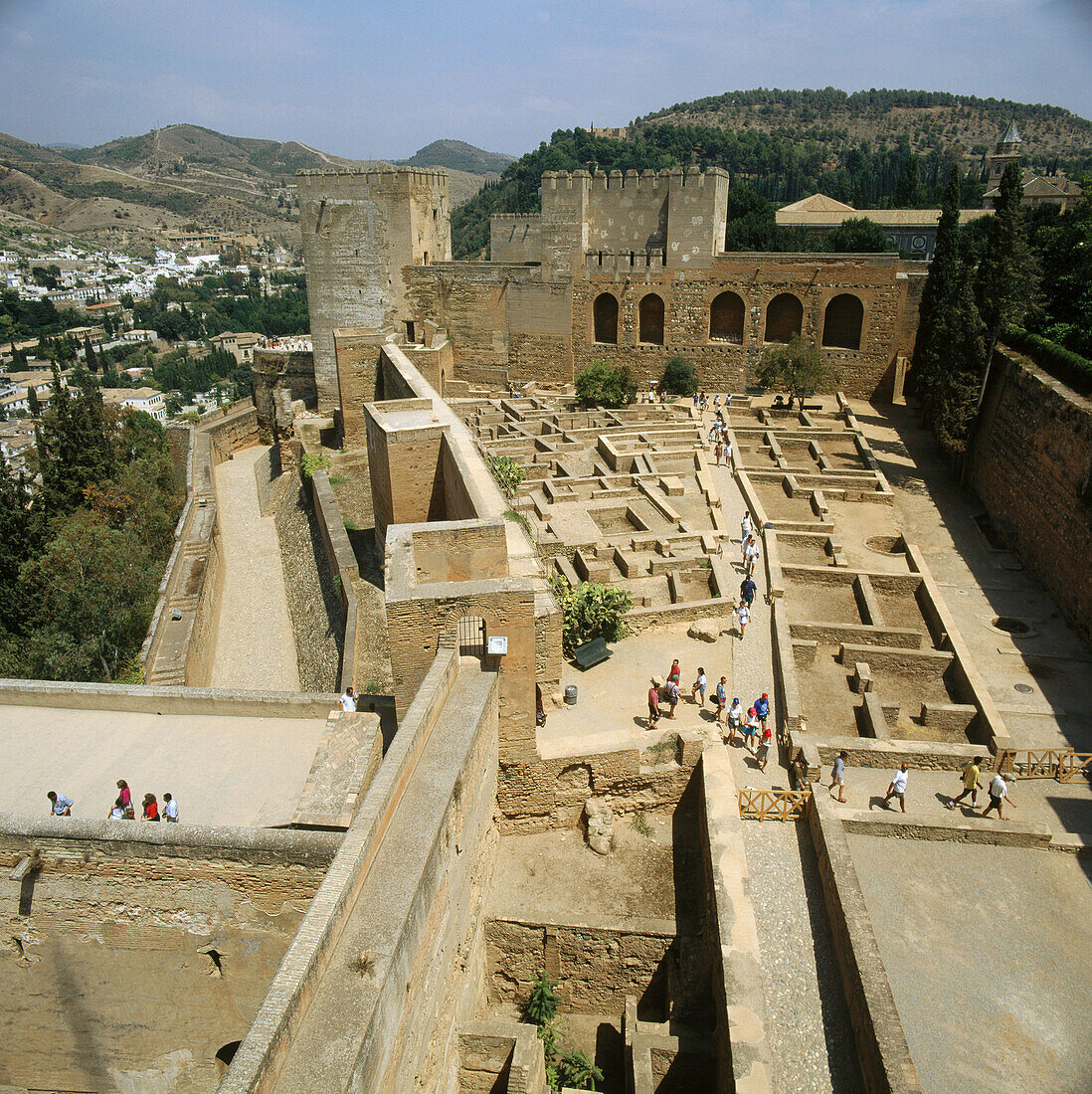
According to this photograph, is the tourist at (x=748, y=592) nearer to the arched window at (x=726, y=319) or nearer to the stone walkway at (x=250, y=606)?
the stone walkway at (x=250, y=606)

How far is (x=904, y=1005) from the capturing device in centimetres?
706

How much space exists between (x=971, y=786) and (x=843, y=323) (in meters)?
23.0

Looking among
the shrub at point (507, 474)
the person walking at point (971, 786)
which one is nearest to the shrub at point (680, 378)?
the shrub at point (507, 474)

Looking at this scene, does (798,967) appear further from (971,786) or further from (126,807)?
(126,807)

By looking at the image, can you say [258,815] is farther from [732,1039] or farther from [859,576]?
[859,576]

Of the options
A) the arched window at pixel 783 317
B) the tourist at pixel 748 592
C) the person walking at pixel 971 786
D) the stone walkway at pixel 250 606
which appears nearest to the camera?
the person walking at pixel 971 786

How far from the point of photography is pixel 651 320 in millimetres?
30219

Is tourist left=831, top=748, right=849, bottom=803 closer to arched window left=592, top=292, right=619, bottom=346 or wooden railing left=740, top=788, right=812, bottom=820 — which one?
wooden railing left=740, top=788, right=812, bottom=820

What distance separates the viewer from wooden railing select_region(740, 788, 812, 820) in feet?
30.3

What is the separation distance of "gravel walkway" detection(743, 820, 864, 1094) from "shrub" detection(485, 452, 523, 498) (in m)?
9.41

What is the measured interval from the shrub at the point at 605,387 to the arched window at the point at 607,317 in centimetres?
285

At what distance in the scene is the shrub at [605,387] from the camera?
26250 millimetres

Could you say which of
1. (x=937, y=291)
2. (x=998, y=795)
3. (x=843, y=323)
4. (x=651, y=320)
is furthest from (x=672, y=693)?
(x=843, y=323)

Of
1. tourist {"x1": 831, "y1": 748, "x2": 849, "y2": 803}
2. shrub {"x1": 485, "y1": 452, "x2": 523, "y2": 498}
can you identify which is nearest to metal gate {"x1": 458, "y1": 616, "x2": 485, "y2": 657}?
tourist {"x1": 831, "y1": 748, "x2": 849, "y2": 803}
